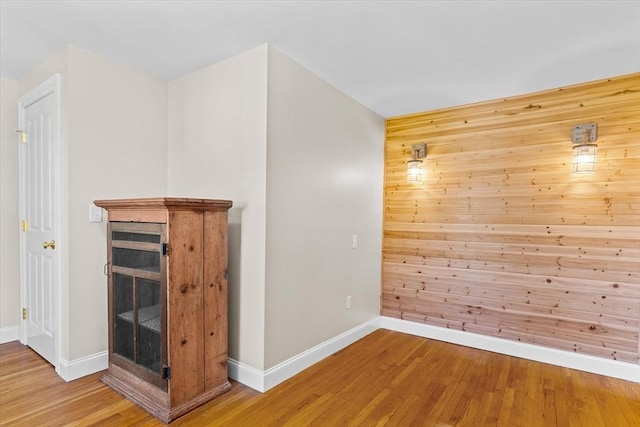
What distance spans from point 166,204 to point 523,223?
2.99m

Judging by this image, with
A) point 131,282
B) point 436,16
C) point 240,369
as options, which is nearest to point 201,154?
point 131,282

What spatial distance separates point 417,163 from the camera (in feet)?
11.7

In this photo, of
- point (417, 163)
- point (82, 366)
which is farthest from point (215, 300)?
point (417, 163)

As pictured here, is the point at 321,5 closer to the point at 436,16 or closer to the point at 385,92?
the point at 436,16

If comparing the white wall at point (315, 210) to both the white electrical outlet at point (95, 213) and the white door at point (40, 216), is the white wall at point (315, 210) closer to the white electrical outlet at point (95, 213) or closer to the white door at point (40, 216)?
the white electrical outlet at point (95, 213)

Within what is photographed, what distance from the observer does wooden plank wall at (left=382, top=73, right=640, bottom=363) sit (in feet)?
8.90

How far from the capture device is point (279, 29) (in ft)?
7.11

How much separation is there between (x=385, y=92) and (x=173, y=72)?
1.87 m

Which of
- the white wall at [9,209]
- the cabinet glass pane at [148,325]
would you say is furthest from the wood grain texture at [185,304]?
the white wall at [9,209]

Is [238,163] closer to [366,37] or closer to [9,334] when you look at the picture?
[366,37]

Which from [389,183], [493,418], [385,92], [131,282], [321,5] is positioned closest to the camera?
[321,5]

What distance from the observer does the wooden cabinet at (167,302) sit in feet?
→ 6.71

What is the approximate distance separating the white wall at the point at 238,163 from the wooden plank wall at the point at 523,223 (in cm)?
189

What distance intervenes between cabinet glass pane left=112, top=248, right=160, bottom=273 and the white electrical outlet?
352 mm
